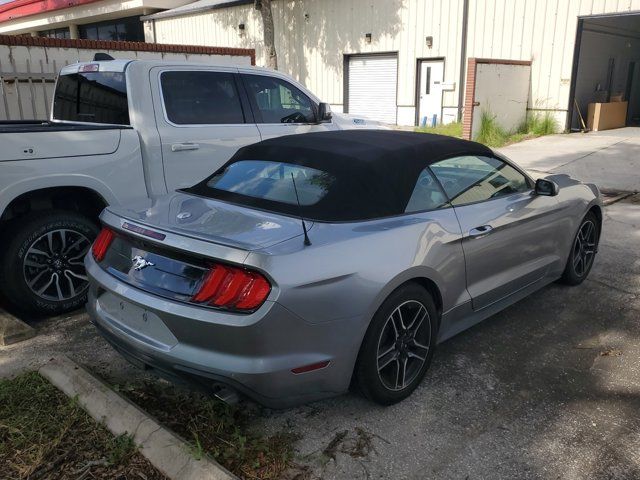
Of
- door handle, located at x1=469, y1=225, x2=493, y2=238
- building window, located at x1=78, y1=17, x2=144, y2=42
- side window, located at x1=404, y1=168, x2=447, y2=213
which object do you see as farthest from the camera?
building window, located at x1=78, y1=17, x2=144, y2=42

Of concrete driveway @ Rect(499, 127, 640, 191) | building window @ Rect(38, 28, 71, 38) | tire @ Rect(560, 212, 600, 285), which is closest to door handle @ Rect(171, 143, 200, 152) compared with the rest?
tire @ Rect(560, 212, 600, 285)

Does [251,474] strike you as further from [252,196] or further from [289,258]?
[252,196]

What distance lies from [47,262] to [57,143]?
966 millimetres

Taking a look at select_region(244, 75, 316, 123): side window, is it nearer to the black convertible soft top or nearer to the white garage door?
the black convertible soft top

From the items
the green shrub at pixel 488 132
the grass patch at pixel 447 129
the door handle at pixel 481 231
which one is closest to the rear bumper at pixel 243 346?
the door handle at pixel 481 231

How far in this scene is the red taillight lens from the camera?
10.8ft

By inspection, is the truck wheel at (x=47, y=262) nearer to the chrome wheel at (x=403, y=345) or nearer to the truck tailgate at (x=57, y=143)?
the truck tailgate at (x=57, y=143)

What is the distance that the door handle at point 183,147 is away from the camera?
5.07 metres

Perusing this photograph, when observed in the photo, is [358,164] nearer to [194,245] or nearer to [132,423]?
[194,245]

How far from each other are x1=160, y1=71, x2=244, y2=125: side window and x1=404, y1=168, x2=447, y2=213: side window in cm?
261

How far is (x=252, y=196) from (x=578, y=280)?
10.8ft

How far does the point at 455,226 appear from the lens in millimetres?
3529

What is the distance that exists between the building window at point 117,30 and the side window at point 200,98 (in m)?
26.9

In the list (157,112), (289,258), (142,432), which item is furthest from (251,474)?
(157,112)
